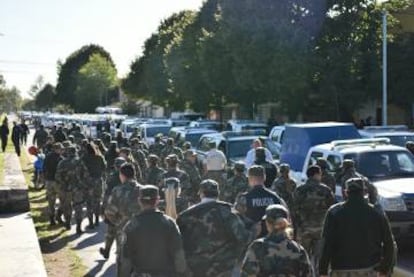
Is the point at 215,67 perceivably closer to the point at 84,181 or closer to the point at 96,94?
the point at 84,181

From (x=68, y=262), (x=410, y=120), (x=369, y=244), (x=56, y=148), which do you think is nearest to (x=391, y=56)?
(x=410, y=120)

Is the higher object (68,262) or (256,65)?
(256,65)

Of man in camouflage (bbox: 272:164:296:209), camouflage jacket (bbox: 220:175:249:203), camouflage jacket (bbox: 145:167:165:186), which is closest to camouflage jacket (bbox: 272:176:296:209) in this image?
man in camouflage (bbox: 272:164:296:209)

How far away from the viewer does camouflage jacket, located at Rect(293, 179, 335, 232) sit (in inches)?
359

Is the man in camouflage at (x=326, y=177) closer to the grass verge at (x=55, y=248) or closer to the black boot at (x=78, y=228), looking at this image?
the grass verge at (x=55, y=248)

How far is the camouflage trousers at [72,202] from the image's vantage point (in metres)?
14.4

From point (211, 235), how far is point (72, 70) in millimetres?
125176

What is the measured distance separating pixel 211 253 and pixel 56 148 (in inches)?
379

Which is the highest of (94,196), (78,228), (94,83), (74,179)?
(94,83)

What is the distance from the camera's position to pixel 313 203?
9.14 metres

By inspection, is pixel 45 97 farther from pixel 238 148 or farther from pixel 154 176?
pixel 154 176

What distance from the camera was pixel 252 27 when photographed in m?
37.7

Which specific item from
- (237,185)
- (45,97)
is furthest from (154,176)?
(45,97)

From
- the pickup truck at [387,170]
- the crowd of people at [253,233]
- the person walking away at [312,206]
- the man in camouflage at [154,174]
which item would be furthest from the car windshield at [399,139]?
the person walking away at [312,206]
